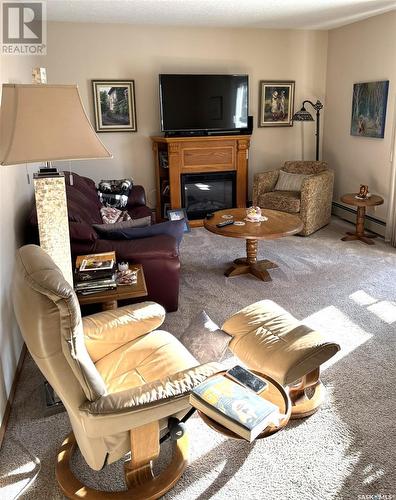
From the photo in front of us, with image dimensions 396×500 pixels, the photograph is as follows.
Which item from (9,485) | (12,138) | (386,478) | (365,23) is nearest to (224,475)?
(386,478)

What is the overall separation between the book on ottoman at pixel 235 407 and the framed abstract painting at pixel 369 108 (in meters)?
4.49

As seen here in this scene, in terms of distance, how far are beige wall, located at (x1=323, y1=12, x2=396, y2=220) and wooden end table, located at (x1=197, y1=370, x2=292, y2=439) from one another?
A: 13.5ft

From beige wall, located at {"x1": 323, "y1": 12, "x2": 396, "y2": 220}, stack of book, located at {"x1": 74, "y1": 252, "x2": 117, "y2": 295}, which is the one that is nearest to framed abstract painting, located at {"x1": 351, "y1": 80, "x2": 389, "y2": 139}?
beige wall, located at {"x1": 323, "y1": 12, "x2": 396, "y2": 220}

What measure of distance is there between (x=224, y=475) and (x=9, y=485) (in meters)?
0.91

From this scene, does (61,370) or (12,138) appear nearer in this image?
(61,370)

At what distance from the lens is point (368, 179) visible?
5387 mm

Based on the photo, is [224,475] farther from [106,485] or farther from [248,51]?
[248,51]

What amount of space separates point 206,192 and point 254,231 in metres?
2.33

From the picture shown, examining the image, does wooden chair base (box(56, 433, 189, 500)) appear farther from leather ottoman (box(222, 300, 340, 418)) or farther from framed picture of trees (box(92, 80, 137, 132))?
framed picture of trees (box(92, 80, 137, 132))

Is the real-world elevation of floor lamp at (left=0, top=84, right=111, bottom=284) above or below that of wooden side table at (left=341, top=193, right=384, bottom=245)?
above

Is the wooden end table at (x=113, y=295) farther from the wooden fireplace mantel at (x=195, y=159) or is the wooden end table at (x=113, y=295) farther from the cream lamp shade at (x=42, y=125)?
the wooden fireplace mantel at (x=195, y=159)

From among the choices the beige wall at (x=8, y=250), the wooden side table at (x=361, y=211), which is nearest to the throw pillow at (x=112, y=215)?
the beige wall at (x=8, y=250)

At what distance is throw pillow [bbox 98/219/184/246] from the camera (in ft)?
10.1

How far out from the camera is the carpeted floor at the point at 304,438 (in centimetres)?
177
